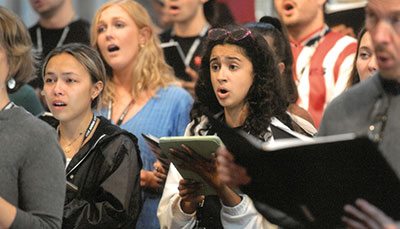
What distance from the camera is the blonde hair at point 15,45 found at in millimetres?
2879

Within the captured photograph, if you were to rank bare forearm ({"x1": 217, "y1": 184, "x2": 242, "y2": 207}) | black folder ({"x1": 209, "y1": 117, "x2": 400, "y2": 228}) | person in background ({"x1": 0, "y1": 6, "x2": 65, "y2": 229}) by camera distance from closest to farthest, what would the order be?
black folder ({"x1": 209, "y1": 117, "x2": 400, "y2": 228}), person in background ({"x1": 0, "y1": 6, "x2": 65, "y2": 229}), bare forearm ({"x1": 217, "y1": 184, "x2": 242, "y2": 207})

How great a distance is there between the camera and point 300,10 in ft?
14.4

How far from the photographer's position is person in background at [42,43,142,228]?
3.05 metres

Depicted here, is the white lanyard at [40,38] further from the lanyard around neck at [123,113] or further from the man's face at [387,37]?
the man's face at [387,37]

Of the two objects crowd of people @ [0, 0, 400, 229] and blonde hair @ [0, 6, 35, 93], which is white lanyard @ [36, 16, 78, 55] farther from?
blonde hair @ [0, 6, 35, 93]

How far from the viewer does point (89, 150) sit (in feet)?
10.3

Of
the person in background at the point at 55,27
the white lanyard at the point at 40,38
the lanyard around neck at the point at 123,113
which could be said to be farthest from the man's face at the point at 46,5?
the lanyard around neck at the point at 123,113

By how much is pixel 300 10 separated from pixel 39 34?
179cm

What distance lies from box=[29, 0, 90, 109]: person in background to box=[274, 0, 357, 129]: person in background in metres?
1.36

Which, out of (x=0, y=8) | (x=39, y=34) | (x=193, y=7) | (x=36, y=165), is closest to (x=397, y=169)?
(x=36, y=165)

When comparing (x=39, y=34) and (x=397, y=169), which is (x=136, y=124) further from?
(x=397, y=169)

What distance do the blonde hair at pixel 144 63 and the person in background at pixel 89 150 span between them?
21.9 inches

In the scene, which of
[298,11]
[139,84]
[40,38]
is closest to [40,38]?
[40,38]

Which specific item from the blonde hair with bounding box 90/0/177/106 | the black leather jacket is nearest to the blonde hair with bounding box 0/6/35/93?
the black leather jacket
